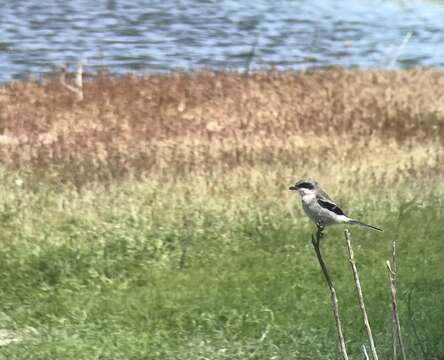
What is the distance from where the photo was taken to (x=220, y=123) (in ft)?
51.6

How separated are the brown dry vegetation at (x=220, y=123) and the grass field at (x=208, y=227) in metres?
0.04

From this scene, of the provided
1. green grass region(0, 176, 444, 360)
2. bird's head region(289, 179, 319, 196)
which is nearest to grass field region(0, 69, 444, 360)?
green grass region(0, 176, 444, 360)

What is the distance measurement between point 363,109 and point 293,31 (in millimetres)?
10824

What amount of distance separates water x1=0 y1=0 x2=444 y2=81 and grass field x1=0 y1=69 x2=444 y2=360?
5835 mm

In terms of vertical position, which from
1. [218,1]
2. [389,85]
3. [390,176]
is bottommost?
[218,1]

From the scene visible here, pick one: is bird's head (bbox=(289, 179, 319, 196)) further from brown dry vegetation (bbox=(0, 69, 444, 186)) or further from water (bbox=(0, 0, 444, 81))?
water (bbox=(0, 0, 444, 81))

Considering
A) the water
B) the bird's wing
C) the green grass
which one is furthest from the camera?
the water

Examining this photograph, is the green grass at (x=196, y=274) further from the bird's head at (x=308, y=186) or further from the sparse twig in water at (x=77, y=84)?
the sparse twig in water at (x=77, y=84)

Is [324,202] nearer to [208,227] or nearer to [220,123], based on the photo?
[208,227]

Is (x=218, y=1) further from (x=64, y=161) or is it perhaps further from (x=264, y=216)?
(x=264, y=216)

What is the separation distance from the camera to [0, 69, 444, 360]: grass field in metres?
8.53

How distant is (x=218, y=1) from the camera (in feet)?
100

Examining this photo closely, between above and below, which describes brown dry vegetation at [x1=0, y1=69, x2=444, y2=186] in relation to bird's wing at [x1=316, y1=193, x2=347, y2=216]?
below

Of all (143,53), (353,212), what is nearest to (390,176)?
(353,212)
